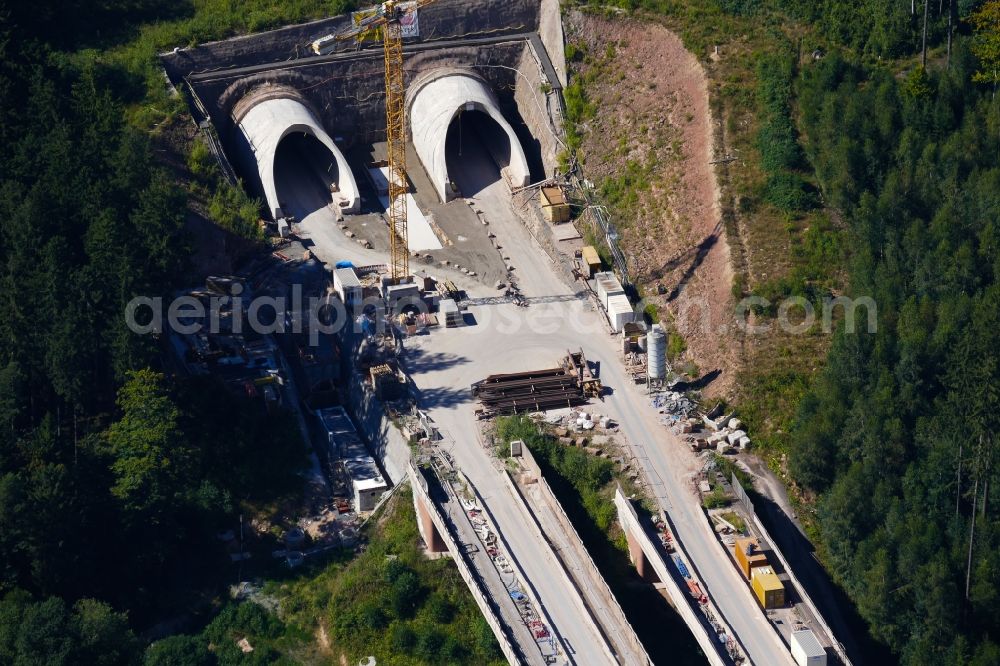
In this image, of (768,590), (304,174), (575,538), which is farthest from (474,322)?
(768,590)

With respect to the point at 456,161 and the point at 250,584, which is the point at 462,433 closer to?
the point at 250,584

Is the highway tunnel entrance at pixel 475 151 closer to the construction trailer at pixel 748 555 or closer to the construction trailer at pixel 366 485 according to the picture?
the construction trailer at pixel 366 485

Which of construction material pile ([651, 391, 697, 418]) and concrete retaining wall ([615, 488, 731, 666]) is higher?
construction material pile ([651, 391, 697, 418])

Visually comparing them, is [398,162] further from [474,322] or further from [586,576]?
[586,576]

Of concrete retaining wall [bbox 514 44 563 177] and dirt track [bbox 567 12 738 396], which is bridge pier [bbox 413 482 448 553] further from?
concrete retaining wall [bbox 514 44 563 177]

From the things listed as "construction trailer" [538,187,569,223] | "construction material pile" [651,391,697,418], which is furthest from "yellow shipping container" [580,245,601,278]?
"construction material pile" [651,391,697,418]

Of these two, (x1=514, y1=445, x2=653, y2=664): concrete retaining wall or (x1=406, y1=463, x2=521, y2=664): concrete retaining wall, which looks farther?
(x1=406, y1=463, x2=521, y2=664): concrete retaining wall
